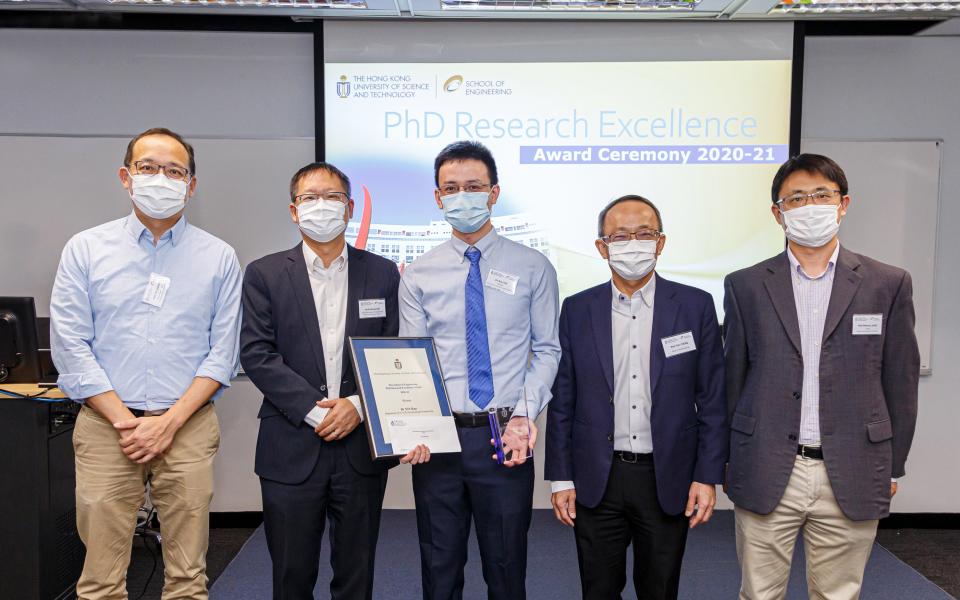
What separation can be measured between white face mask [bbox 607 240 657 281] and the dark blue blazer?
0.28ft

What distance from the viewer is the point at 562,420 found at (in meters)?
2.26

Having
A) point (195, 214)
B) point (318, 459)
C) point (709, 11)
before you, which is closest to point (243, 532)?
point (195, 214)

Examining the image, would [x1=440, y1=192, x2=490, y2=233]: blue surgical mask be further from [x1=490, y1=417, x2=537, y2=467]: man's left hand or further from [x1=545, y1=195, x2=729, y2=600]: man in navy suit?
[x1=490, y1=417, x2=537, y2=467]: man's left hand

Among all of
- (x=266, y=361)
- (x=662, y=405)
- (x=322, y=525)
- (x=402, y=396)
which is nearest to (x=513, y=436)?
(x=402, y=396)

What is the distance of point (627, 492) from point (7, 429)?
2.62 metres

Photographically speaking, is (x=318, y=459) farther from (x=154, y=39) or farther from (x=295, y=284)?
(x=154, y=39)

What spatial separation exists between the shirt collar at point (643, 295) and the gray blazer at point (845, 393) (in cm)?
33

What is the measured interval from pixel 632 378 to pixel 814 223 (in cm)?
75

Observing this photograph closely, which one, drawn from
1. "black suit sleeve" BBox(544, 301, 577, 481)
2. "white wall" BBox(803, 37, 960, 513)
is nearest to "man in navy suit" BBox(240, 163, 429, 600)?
"black suit sleeve" BBox(544, 301, 577, 481)

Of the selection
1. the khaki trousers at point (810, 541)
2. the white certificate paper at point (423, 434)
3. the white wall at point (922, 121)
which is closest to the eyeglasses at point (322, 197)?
the white certificate paper at point (423, 434)

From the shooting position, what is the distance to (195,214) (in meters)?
4.33

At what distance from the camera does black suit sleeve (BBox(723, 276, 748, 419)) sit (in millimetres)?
2193

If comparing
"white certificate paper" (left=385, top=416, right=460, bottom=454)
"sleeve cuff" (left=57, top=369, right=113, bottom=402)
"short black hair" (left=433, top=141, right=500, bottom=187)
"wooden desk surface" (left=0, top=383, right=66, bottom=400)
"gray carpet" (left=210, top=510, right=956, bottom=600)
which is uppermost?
"short black hair" (left=433, top=141, right=500, bottom=187)

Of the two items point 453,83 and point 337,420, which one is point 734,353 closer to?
point 337,420
